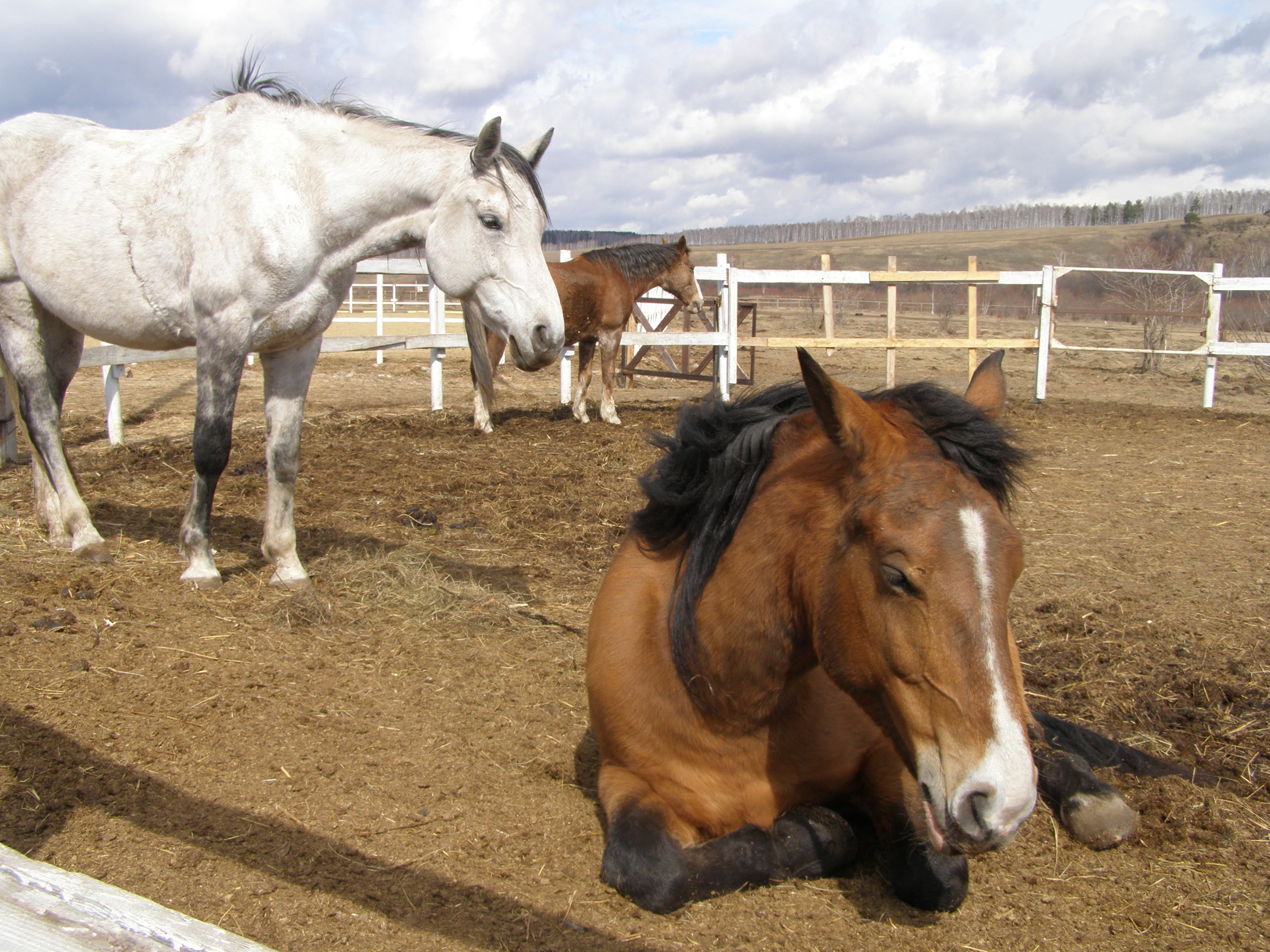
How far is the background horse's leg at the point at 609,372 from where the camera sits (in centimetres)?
1080

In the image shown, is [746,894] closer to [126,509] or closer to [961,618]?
[961,618]

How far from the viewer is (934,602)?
1772 mm

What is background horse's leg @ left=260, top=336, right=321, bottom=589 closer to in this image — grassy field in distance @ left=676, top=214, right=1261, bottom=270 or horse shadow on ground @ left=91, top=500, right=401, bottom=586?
horse shadow on ground @ left=91, top=500, right=401, bottom=586

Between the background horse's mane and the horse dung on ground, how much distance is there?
7118mm

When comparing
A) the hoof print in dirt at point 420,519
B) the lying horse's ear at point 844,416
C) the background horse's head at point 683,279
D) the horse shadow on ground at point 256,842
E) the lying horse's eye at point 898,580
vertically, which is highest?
the background horse's head at point 683,279

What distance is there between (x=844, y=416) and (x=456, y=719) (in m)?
2.05

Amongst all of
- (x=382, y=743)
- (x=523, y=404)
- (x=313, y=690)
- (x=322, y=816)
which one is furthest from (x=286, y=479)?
(x=523, y=404)

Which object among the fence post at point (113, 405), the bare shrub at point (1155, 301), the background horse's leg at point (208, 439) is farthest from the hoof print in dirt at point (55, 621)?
the bare shrub at point (1155, 301)

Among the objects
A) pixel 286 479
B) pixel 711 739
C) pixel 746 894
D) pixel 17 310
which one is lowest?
pixel 746 894

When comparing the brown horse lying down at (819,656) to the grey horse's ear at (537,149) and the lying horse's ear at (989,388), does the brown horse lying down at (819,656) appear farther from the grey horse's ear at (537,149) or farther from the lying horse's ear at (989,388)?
the grey horse's ear at (537,149)

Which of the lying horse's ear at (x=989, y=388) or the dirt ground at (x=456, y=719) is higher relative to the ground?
the lying horse's ear at (x=989, y=388)

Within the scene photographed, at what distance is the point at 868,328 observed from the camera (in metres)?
26.8

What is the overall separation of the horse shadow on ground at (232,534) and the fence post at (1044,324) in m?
10.3

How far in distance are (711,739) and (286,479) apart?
3.06 meters
